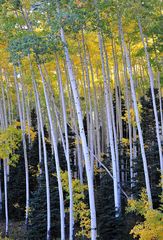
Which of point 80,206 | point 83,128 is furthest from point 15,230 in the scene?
point 83,128

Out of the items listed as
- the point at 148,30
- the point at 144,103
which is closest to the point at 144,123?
the point at 144,103

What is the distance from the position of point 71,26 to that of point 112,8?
3291 mm

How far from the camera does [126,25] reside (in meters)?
15.0

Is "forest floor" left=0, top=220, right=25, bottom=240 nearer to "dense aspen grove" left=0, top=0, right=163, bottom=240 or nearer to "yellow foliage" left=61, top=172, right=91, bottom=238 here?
"dense aspen grove" left=0, top=0, right=163, bottom=240

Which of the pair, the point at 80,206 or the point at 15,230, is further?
the point at 15,230

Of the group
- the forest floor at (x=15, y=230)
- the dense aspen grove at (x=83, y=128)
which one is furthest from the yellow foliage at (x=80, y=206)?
the forest floor at (x=15, y=230)

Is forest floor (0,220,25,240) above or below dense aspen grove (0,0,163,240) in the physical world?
below

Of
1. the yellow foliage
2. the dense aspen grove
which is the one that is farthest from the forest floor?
the yellow foliage

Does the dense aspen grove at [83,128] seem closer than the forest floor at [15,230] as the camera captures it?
Yes

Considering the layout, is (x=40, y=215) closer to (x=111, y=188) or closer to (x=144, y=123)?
(x=111, y=188)

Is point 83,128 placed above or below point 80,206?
above

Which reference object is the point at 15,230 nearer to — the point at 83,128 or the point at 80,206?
the point at 80,206

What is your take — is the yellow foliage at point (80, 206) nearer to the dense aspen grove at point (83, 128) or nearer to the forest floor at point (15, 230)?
the dense aspen grove at point (83, 128)

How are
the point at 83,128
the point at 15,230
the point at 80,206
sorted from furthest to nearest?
the point at 15,230, the point at 80,206, the point at 83,128
